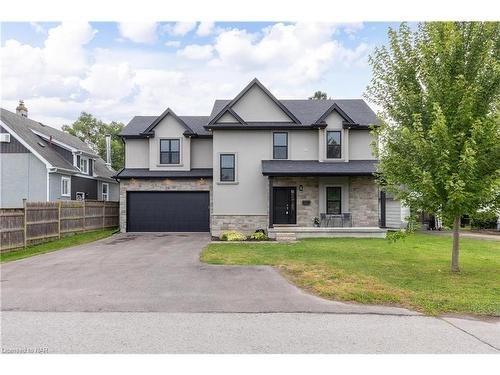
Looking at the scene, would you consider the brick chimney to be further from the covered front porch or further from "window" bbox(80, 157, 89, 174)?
the covered front porch

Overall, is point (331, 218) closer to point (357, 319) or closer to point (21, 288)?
point (357, 319)

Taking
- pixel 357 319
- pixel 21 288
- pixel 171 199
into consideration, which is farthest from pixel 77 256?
pixel 357 319

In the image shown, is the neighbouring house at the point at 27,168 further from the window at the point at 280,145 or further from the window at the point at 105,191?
the window at the point at 280,145

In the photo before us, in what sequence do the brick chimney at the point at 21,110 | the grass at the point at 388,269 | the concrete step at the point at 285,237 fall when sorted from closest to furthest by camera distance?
the grass at the point at 388,269 → the concrete step at the point at 285,237 → the brick chimney at the point at 21,110

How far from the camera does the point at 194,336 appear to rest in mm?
5211

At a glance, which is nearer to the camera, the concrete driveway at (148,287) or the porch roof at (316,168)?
the concrete driveway at (148,287)

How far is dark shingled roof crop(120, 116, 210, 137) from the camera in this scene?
22047mm

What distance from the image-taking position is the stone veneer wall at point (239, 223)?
768 inches

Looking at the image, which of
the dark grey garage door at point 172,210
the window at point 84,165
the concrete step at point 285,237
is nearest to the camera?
the concrete step at point 285,237

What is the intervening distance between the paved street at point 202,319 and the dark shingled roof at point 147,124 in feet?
44.4

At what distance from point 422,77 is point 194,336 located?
8.94 meters

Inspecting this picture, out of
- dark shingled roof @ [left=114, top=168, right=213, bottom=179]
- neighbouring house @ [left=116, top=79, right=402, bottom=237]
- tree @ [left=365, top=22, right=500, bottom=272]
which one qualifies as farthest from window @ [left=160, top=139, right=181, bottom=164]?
tree @ [left=365, top=22, right=500, bottom=272]

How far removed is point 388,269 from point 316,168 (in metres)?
9.46

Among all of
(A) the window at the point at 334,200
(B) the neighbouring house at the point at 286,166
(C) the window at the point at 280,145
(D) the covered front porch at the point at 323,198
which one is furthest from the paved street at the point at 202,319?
(C) the window at the point at 280,145
